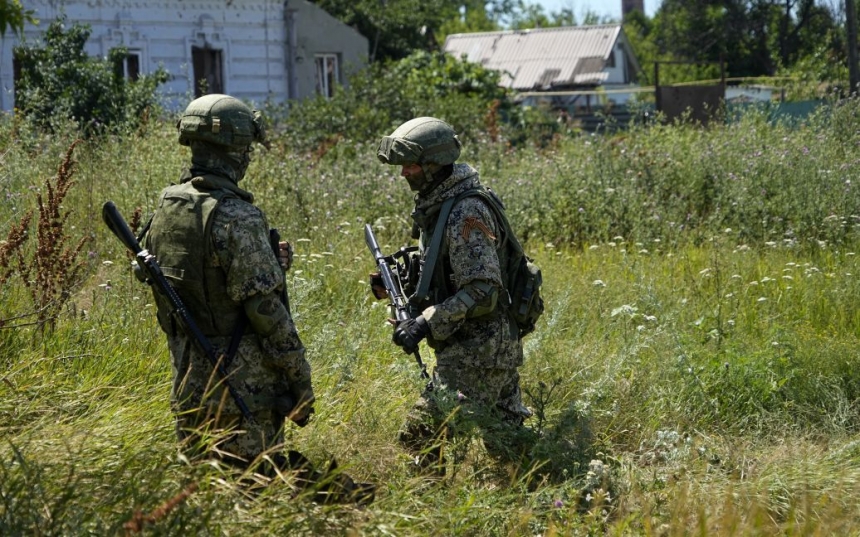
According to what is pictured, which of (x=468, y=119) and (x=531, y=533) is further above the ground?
(x=468, y=119)

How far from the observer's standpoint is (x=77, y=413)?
478 centimetres

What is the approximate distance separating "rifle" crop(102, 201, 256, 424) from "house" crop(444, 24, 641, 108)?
32.7 metres

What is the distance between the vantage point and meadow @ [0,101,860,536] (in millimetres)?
3783

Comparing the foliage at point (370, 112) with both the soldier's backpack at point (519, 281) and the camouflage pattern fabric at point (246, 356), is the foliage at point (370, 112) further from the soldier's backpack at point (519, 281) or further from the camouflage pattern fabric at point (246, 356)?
the camouflage pattern fabric at point (246, 356)

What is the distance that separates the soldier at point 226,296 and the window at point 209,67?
17797 mm

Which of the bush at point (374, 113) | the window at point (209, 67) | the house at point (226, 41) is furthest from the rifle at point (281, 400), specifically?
the window at point (209, 67)

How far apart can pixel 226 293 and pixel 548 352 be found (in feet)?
9.69

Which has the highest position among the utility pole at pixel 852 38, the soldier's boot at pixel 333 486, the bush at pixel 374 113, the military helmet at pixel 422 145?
the utility pole at pixel 852 38

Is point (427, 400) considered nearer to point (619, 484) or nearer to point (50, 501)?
point (619, 484)

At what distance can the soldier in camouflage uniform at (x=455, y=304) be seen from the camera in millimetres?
4762

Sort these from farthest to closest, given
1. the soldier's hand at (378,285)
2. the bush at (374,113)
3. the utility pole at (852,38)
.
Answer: the utility pole at (852,38), the bush at (374,113), the soldier's hand at (378,285)

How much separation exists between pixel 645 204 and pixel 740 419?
402cm

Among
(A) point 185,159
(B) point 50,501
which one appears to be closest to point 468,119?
(A) point 185,159

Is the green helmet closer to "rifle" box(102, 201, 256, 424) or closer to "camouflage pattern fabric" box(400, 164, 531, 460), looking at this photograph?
"rifle" box(102, 201, 256, 424)
